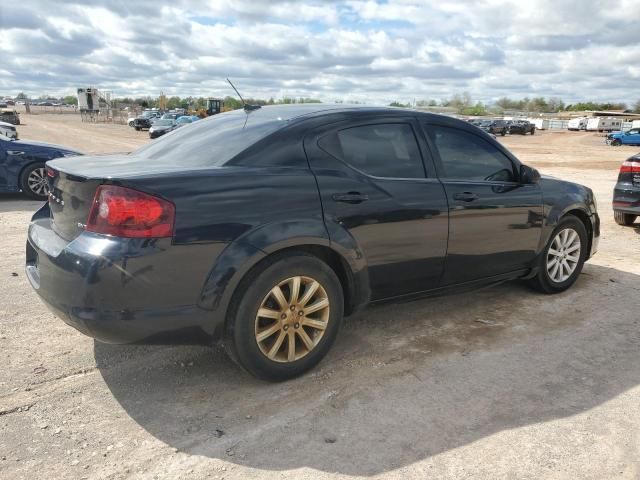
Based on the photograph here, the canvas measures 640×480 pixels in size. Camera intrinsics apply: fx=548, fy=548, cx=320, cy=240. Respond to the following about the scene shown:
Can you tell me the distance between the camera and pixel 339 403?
10.1ft

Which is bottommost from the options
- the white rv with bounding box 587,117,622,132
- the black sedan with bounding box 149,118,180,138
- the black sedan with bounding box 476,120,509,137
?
the black sedan with bounding box 149,118,180,138

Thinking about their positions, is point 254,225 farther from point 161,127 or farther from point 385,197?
point 161,127

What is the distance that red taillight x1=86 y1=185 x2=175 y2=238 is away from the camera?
2.76 m

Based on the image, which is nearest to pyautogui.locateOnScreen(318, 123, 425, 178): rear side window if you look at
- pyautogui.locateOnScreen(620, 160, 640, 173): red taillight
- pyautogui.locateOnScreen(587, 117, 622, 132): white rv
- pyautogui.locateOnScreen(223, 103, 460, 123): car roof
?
pyautogui.locateOnScreen(223, 103, 460, 123): car roof

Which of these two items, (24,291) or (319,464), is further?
(24,291)

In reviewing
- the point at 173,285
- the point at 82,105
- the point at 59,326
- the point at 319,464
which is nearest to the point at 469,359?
the point at 319,464

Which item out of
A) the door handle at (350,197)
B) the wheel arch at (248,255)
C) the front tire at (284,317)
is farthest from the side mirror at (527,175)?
the front tire at (284,317)

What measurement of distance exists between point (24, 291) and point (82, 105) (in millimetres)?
67258

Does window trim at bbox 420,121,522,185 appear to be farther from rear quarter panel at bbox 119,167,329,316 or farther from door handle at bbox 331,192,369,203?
rear quarter panel at bbox 119,167,329,316

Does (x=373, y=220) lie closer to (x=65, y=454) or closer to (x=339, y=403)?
(x=339, y=403)

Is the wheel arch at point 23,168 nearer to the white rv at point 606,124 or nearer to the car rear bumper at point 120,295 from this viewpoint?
the car rear bumper at point 120,295

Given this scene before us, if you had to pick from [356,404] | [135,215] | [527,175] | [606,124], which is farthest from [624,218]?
[606,124]

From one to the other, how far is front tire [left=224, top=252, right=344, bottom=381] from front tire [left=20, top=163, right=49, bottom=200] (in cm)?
756

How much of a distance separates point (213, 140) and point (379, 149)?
1.10 metres
